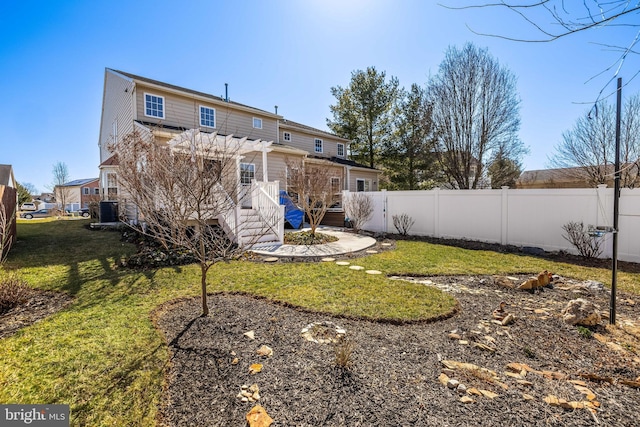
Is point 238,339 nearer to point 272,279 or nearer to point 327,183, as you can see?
point 272,279

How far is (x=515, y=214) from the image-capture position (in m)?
9.12

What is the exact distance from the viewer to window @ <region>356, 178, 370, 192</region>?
21263mm

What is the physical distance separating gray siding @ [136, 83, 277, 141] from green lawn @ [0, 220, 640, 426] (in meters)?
6.12

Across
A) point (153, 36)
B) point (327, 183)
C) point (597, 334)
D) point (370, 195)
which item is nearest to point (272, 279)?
point (597, 334)

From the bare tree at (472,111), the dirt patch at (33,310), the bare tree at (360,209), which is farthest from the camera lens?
the bare tree at (472,111)

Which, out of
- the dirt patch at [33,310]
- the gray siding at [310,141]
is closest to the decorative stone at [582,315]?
the dirt patch at [33,310]

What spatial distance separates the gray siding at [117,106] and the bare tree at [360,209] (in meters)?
10.0

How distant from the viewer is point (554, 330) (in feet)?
11.6

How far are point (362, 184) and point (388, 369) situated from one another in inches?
769

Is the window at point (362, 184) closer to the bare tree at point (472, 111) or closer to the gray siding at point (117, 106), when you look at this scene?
the bare tree at point (472, 111)

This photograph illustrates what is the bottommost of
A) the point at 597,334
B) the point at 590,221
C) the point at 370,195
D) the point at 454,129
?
the point at 597,334

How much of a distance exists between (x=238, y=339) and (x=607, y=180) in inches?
684

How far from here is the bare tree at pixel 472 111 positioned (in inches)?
527

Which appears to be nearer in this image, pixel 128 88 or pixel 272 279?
pixel 272 279
